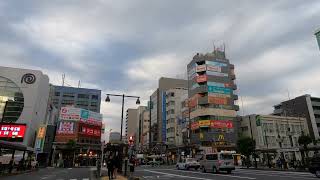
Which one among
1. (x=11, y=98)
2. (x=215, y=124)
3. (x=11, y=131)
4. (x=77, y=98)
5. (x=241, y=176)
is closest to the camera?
(x=241, y=176)

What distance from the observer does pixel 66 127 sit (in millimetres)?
79375

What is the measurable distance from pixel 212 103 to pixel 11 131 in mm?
47915

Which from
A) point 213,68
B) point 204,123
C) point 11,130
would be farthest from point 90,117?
point 11,130

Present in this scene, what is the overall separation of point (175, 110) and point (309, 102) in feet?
142

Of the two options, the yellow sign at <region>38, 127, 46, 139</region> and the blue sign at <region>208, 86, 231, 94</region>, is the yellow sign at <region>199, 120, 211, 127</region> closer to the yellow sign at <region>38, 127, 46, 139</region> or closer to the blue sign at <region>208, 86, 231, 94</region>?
the blue sign at <region>208, 86, 231, 94</region>

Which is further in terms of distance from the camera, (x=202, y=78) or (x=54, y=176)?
(x=202, y=78)

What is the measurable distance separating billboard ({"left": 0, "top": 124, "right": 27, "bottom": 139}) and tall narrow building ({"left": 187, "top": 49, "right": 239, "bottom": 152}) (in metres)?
42.8

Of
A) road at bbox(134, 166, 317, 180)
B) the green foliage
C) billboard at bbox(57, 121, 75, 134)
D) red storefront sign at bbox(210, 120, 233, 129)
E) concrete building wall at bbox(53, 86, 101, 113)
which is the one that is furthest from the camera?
concrete building wall at bbox(53, 86, 101, 113)

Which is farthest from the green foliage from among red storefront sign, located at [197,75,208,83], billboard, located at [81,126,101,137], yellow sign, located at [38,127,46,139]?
billboard, located at [81,126,101,137]

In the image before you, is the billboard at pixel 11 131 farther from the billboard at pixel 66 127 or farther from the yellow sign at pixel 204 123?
the yellow sign at pixel 204 123

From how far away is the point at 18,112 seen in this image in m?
69.1

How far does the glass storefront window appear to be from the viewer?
68375mm

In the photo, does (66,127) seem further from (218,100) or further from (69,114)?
(218,100)

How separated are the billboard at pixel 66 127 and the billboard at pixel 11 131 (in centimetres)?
3590
